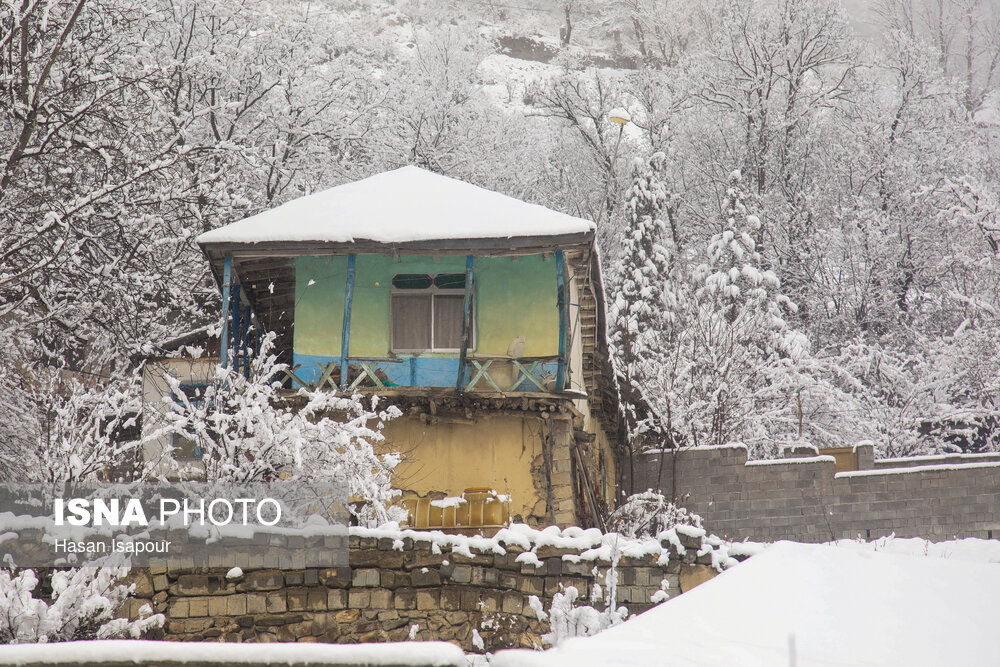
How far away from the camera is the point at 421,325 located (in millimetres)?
14680

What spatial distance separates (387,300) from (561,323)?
8.32 ft

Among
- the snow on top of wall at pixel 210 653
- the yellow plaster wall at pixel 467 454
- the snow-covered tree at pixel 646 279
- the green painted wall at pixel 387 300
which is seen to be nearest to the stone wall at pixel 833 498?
the yellow plaster wall at pixel 467 454

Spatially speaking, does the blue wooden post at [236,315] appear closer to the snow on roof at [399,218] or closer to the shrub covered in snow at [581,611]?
the snow on roof at [399,218]

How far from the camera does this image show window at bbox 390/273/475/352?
1459 centimetres

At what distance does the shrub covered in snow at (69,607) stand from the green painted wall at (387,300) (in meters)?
6.67

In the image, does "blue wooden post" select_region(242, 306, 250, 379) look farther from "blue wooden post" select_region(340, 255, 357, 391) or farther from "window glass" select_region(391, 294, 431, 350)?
"window glass" select_region(391, 294, 431, 350)

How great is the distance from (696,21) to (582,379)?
2714 centimetres

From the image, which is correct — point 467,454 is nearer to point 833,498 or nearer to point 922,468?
point 833,498

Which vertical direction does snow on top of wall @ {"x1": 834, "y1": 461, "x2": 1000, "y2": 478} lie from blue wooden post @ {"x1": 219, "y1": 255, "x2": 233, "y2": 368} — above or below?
below

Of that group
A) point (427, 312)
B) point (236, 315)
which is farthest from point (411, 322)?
point (236, 315)

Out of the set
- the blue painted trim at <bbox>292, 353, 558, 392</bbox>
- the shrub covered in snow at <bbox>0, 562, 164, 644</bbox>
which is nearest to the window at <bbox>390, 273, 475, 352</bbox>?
the blue painted trim at <bbox>292, 353, 558, 392</bbox>

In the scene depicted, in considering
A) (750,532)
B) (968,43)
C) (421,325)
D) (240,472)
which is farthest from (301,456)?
(968,43)

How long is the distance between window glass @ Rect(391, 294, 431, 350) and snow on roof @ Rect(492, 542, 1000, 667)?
32.1ft

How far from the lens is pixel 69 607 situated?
306 inches
